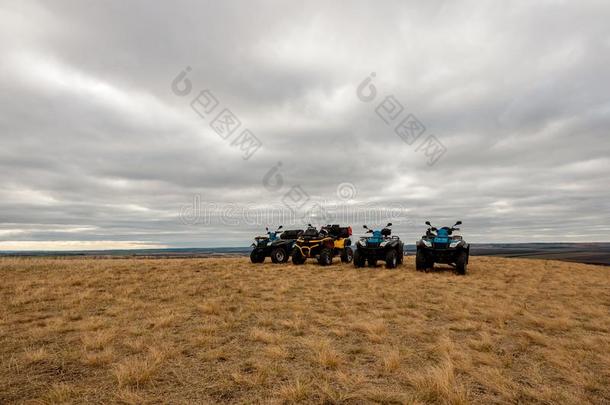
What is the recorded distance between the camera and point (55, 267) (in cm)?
1809

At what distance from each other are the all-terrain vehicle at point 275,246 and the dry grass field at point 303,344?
843cm

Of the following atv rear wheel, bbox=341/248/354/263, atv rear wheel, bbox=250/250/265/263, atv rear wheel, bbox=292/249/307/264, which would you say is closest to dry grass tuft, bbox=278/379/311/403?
atv rear wheel, bbox=292/249/307/264

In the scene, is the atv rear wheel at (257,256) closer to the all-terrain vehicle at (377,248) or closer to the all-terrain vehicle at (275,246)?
the all-terrain vehicle at (275,246)

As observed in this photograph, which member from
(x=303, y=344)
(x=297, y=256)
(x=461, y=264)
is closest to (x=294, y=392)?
(x=303, y=344)

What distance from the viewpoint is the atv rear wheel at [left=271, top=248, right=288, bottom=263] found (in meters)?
21.2

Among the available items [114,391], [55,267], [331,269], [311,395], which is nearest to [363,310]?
[311,395]

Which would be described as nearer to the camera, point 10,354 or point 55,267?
point 10,354

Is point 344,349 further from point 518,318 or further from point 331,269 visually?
point 331,269

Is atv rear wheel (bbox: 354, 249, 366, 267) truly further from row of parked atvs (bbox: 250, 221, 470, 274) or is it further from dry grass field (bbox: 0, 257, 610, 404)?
dry grass field (bbox: 0, 257, 610, 404)

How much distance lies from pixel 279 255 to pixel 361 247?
5378mm

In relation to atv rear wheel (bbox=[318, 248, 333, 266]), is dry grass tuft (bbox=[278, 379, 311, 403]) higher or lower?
lower

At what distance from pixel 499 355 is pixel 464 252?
1149cm

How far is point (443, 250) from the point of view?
16.6 m

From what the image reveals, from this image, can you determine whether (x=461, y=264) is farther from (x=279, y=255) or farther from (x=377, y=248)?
(x=279, y=255)
